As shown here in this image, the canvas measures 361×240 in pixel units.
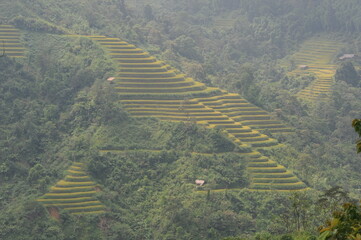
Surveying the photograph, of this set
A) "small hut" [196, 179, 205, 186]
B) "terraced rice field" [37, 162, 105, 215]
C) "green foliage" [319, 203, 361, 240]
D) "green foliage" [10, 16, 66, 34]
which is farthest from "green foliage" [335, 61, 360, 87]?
"green foliage" [319, 203, 361, 240]

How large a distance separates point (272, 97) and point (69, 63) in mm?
19088

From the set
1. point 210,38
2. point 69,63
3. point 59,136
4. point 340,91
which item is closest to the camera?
point 59,136

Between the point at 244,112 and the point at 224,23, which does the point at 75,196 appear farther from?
the point at 224,23

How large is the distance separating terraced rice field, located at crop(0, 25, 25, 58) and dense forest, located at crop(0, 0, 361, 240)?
15 cm

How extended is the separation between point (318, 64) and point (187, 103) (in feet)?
101

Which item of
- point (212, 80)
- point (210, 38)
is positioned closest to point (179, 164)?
point (212, 80)

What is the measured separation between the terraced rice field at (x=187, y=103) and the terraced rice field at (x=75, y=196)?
318 inches

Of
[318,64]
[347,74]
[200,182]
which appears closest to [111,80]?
[200,182]

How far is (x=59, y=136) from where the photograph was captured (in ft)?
155

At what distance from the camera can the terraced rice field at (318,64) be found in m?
66.9

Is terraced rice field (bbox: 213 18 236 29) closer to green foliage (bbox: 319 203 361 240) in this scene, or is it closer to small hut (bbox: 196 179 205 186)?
small hut (bbox: 196 179 205 186)

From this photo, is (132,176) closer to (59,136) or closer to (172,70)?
(59,136)

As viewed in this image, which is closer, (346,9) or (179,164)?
(179,164)

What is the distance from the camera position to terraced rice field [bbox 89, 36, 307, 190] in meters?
47.6
